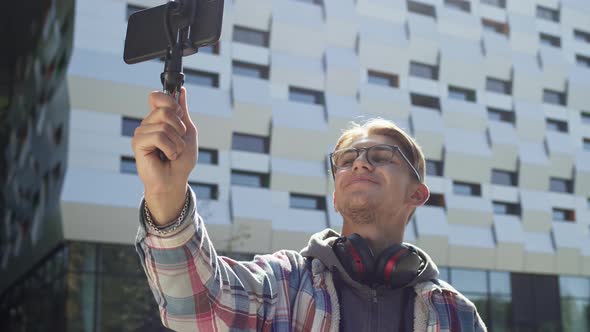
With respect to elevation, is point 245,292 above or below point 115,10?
below

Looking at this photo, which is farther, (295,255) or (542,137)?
(542,137)

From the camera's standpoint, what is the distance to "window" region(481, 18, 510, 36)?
93.0 feet

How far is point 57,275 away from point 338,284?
1968cm

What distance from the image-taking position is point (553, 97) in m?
29.4

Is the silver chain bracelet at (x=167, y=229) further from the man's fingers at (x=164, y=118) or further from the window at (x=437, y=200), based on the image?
the window at (x=437, y=200)

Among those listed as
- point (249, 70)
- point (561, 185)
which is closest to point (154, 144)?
point (249, 70)

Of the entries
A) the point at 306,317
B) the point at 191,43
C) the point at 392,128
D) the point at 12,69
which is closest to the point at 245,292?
the point at 306,317

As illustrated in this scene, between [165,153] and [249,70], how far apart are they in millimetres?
21439

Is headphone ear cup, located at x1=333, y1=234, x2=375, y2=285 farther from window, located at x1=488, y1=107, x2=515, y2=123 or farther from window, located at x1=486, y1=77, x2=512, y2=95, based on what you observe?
window, located at x1=486, y1=77, x2=512, y2=95

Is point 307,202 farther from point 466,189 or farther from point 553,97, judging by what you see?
point 553,97

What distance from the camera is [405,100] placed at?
25344mm

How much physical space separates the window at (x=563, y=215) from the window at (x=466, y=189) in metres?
4.13

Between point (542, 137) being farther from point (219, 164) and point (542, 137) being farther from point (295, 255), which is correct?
point (295, 255)

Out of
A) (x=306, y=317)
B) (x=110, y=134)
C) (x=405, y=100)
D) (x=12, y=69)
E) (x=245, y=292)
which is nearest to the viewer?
(x=245, y=292)
